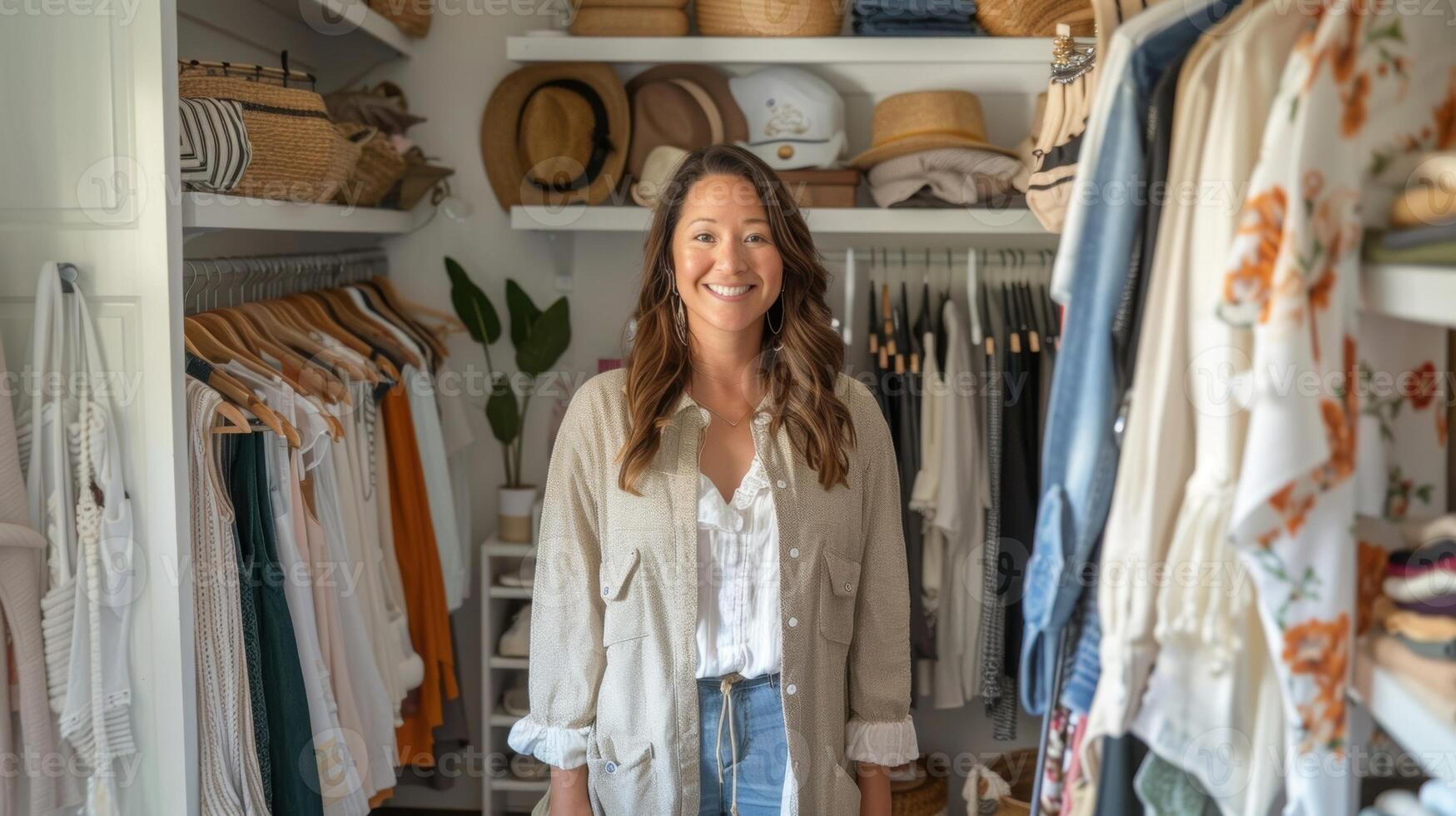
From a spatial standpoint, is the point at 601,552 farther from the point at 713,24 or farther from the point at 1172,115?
the point at 713,24

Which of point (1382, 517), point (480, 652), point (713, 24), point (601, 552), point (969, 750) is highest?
point (713, 24)

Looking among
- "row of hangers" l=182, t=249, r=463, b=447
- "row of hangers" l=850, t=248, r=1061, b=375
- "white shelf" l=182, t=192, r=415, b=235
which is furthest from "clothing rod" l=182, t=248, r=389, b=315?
"row of hangers" l=850, t=248, r=1061, b=375

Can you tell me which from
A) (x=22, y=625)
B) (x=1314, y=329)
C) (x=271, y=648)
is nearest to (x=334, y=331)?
(x=271, y=648)

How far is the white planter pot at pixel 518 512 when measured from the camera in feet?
10.1

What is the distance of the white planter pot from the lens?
309 centimetres

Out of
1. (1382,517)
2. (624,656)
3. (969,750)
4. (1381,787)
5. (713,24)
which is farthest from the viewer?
(969,750)

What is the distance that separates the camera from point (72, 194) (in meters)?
1.83

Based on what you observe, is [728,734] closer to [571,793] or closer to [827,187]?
[571,793]

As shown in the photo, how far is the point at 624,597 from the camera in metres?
1.77

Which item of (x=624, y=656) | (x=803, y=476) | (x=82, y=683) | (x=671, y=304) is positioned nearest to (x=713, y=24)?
(x=671, y=304)

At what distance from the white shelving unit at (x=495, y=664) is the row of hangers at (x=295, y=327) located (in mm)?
490

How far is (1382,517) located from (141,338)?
1612 millimetres

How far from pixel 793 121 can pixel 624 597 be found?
1526 millimetres

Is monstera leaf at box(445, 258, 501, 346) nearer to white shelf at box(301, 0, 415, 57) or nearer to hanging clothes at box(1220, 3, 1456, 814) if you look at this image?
white shelf at box(301, 0, 415, 57)
